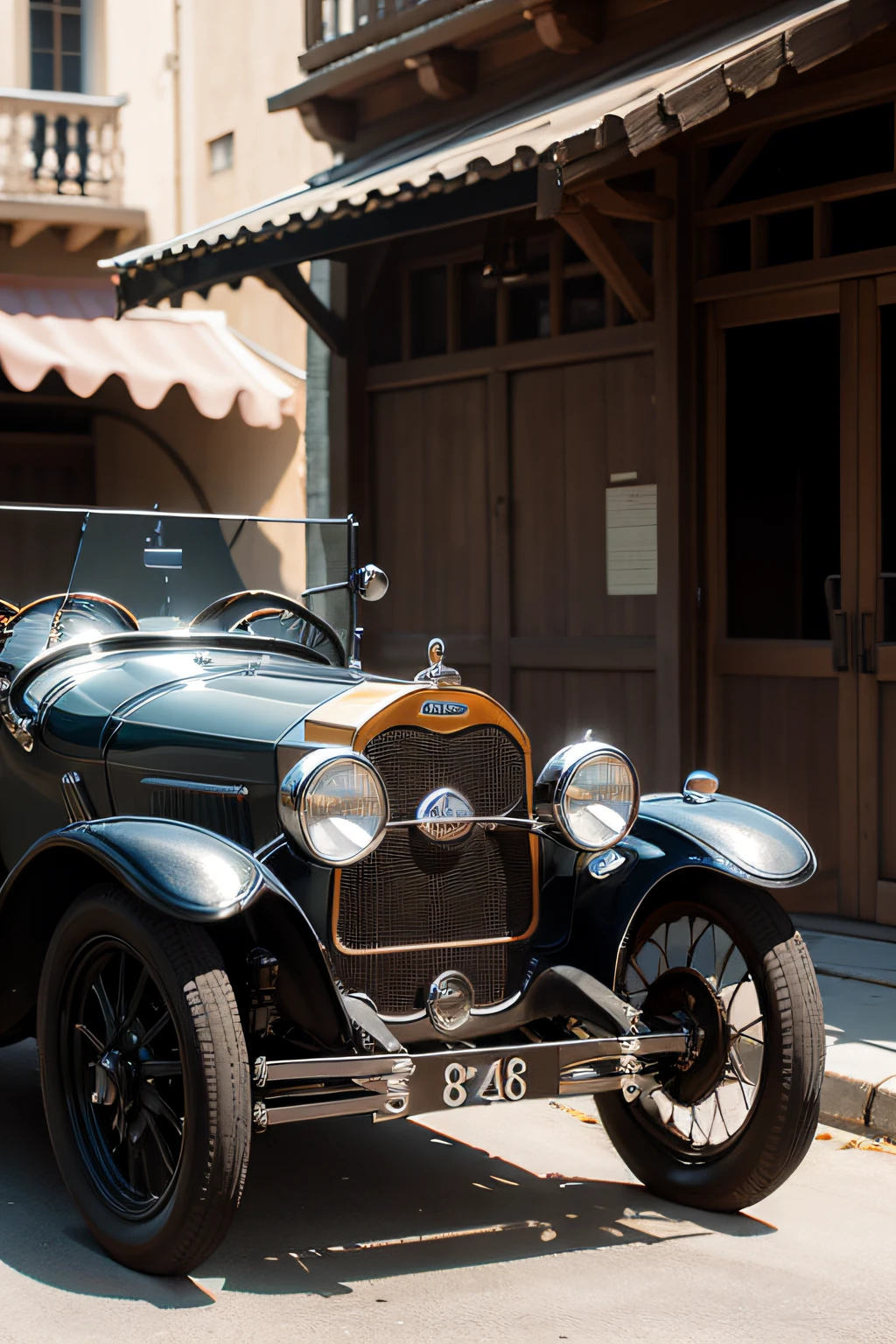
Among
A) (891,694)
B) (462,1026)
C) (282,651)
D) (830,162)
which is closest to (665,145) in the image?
(830,162)

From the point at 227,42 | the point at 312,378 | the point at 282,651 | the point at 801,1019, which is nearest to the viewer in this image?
the point at 801,1019

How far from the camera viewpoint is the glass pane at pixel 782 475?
22.1 ft

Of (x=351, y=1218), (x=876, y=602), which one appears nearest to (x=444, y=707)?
(x=351, y=1218)

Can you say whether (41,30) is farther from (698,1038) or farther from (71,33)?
(698,1038)

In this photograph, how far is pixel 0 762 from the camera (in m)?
4.70

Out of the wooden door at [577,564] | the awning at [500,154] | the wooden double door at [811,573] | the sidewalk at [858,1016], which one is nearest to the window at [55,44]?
the awning at [500,154]

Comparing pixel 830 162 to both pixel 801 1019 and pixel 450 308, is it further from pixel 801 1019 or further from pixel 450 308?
pixel 801 1019

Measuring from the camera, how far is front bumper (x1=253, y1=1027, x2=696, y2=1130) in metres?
3.40

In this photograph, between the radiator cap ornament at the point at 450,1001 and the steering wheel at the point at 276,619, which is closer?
the radiator cap ornament at the point at 450,1001

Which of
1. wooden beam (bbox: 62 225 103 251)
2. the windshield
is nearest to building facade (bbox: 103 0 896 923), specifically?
the windshield

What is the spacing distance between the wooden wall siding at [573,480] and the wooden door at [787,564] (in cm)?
41

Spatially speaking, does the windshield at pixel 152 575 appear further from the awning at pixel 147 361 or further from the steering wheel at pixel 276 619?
the awning at pixel 147 361

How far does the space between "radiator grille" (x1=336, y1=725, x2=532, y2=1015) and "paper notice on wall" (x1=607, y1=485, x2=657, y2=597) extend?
3554 mm

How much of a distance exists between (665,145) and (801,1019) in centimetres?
454
